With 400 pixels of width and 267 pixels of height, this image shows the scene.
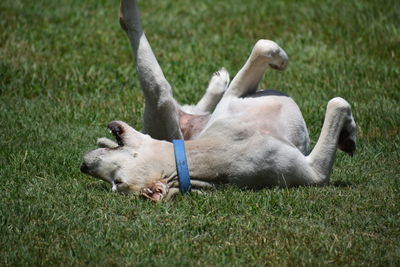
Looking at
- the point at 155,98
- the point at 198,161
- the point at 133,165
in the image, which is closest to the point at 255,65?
the point at 155,98

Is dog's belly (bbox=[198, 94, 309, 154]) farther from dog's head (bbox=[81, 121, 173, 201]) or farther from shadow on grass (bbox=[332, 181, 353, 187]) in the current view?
dog's head (bbox=[81, 121, 173, 201])

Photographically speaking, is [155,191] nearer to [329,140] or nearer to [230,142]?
[230,142]

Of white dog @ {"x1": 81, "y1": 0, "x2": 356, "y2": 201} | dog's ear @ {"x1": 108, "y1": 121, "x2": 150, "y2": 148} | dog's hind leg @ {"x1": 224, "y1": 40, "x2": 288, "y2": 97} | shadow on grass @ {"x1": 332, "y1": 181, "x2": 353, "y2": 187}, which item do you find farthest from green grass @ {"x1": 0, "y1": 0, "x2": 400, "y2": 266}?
dog's hind leg @ {"x1": 224, "y1": 40, "x2": 288, "y2": 97}

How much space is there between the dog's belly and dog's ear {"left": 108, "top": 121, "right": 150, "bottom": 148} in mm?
494

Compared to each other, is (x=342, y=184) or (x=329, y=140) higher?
(x=329, y=140)

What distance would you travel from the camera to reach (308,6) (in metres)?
10.9

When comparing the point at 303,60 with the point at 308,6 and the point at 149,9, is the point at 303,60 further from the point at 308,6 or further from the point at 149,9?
the point at 149,9

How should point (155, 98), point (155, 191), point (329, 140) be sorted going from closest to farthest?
point (155, 191), point (329, 140), point (155, 98)

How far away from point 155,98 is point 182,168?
83 centimetres

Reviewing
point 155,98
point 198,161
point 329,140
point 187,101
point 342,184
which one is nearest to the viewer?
point 198,161

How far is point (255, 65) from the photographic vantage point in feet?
18.6

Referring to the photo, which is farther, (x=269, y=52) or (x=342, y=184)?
(x=269, y=52)

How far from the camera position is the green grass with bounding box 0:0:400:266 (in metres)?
4.29

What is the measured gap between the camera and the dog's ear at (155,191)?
16.3 ft
